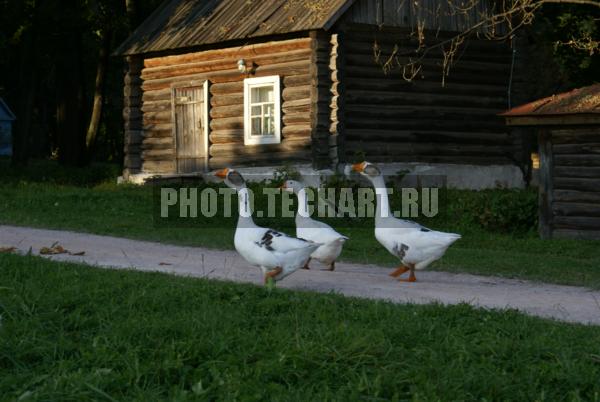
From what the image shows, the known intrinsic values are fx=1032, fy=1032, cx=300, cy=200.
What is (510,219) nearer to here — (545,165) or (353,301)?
(545,165)

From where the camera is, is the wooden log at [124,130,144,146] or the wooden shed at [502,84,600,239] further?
the wooden log at [124,130,144,146]

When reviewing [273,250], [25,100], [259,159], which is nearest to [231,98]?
[259,159]

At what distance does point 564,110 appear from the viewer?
16.4 metres

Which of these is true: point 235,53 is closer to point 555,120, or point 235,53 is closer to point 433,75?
point 433,75

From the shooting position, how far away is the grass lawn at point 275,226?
1296 centimetres

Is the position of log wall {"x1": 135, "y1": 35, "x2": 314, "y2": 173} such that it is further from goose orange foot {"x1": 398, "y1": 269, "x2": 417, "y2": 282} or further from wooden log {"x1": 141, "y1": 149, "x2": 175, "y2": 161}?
goose orange foot {"x1": 398, "y1": 269, "x2": 417, "y2": 282}

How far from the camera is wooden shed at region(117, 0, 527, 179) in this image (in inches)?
886

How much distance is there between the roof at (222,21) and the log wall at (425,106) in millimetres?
909

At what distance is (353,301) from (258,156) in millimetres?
15825

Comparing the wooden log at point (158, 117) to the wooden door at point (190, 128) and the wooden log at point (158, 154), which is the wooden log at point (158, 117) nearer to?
the wooden door at point (190, 128)

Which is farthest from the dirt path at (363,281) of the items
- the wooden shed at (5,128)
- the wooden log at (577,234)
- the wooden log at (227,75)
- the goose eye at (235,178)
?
the wooden shed at (5,128)

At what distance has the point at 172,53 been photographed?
26750 mm

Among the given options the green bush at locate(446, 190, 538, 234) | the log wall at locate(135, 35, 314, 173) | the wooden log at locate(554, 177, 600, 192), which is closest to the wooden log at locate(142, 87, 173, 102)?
the log wall at locate(135, 35, 314, 173)

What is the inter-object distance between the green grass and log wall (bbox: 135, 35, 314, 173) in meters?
14.6
